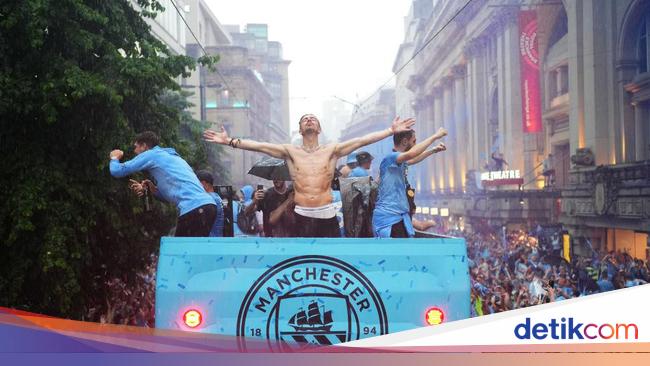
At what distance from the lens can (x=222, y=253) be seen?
14.3ft

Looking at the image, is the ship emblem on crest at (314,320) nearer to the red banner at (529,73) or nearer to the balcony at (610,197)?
the balcony at (610,197)

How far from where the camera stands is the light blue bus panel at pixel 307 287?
435 cm

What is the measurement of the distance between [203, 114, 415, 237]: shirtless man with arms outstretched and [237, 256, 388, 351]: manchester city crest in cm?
132

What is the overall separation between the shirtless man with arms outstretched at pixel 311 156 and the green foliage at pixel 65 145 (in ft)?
13.4

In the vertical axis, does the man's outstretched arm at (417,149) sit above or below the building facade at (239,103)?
below

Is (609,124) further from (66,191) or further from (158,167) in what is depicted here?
(158,167)

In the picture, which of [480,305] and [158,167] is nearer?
[158,167]

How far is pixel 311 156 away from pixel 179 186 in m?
1.08

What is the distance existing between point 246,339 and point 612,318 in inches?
90.9

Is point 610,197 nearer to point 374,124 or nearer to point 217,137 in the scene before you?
point 374,124

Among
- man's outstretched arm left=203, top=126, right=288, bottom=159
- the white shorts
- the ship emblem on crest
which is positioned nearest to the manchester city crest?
the ship emblem on crest

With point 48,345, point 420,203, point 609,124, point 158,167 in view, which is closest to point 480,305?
point 158,167

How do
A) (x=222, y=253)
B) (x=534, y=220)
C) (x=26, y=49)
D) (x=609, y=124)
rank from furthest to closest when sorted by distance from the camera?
(x=534, y=220), (x=609, y=124), (x=26, y=49), (x=222, y=253)

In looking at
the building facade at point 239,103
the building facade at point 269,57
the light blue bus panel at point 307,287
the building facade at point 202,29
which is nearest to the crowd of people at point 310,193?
the light blue bus panel at point 307,287
